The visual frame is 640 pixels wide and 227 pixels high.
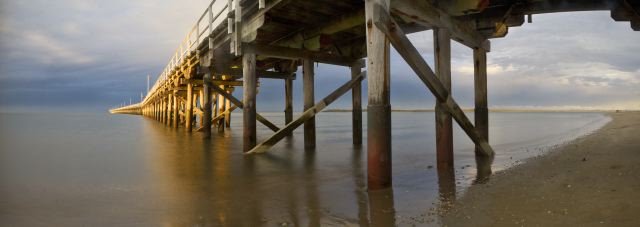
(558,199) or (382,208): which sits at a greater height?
(558,199)

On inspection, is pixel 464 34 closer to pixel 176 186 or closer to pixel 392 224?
pixel 392 224

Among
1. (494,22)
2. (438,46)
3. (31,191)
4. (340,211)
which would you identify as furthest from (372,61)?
(31,191)

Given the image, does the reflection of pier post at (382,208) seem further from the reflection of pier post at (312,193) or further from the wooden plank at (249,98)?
the wooden plank at (249,98)

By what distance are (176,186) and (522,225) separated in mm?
4504

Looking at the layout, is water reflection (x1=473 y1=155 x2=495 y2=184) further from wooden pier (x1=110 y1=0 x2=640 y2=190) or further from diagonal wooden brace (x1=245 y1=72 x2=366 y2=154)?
diagonal wooden brace (x1=245 y1=72 x2=366 y2=154)

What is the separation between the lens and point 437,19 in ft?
20.0

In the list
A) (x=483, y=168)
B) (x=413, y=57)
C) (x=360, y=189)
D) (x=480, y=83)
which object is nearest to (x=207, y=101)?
(x=480, y=83)

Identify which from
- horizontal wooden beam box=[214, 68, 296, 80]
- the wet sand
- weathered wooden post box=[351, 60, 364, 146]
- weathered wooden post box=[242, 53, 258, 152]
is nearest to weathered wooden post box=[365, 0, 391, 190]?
the wet sand

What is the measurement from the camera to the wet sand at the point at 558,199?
10.1ft

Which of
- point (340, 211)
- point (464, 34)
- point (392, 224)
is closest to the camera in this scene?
point (392, 224)

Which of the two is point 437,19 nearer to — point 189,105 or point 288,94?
point 288,94

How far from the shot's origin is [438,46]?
638cm

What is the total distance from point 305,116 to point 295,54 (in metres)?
1.71

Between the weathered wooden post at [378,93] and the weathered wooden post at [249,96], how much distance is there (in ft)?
15.0
